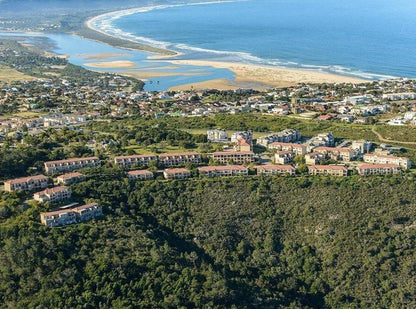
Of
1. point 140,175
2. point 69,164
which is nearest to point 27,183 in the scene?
point 69,164

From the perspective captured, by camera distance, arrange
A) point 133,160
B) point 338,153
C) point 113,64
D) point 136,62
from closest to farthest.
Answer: point 133,160 < point 338,153 < point 113,64 < point 136,62

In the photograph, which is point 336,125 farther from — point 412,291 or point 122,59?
point 122,59

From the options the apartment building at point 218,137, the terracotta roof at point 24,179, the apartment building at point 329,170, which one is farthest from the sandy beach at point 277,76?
the terracotta roof at point 24,179

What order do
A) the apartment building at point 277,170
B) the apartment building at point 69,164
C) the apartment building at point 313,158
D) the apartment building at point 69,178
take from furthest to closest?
the apartment building at point 313,158, the apartment building at point 277,170, the apartment building at point 69,164, the apartment building at point 69,178

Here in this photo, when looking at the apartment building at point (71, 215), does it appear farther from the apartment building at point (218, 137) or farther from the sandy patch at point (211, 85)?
the sandy patch at point (211, 85)

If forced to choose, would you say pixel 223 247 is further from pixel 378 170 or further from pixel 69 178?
pixel 378 170

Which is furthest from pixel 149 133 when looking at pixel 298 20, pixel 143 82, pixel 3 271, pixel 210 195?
pixel 298 20
